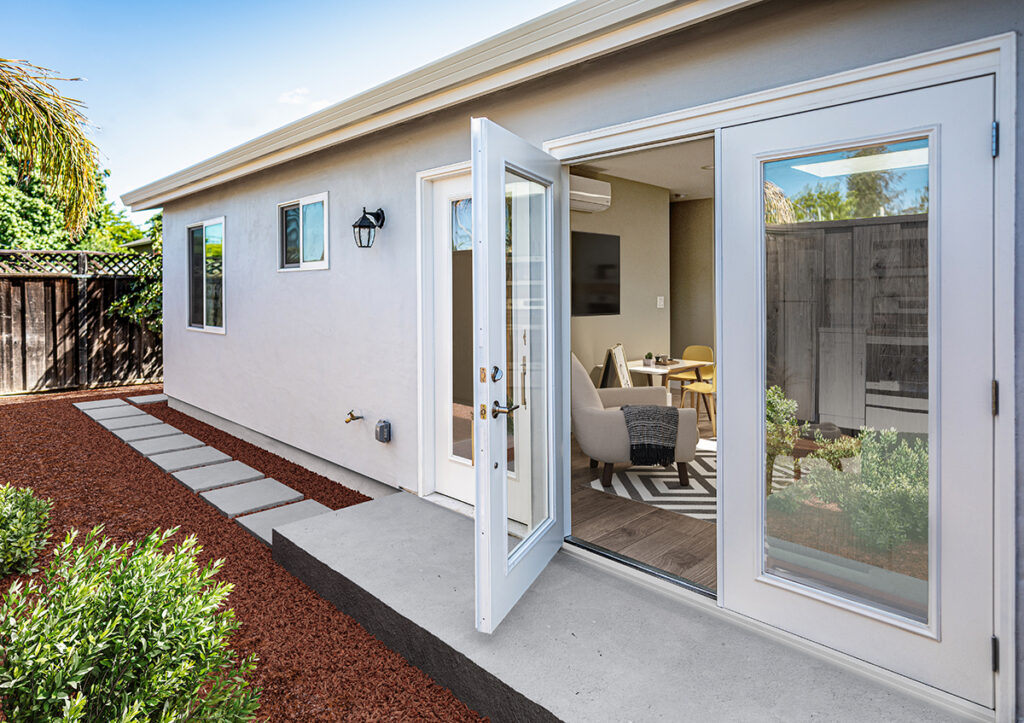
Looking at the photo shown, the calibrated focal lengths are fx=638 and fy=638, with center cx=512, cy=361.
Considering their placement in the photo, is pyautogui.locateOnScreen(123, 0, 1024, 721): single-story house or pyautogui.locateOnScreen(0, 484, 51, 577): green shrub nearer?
pyautogui.locateOnScreen(123, 0, 1024, 721): single-story house

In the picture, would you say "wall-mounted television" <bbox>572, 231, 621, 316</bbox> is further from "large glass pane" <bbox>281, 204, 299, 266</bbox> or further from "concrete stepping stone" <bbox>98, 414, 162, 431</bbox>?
"concrete stepping stone" <bbox>98, 414, 162, 431</bbox>

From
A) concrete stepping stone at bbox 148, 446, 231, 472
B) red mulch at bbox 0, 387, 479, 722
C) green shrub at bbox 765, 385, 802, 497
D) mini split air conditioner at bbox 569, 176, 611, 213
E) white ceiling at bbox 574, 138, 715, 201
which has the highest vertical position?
white ceiling at bbox 574, 138, 715, 201

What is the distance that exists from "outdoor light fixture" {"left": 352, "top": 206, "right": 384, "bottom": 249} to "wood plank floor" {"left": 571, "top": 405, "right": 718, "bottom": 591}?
224 centimetres

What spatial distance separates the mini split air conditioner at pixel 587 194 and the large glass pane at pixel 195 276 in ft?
14.6

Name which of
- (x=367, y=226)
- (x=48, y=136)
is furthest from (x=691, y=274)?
(x=48, y=136)

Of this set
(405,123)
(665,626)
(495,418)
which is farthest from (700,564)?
(405,123)

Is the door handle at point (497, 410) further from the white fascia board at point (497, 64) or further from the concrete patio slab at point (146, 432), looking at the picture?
the concrete patio slab at point (146, 432)

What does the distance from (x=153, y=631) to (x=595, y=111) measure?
2.57 meters

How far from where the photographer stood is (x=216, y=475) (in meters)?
5.04

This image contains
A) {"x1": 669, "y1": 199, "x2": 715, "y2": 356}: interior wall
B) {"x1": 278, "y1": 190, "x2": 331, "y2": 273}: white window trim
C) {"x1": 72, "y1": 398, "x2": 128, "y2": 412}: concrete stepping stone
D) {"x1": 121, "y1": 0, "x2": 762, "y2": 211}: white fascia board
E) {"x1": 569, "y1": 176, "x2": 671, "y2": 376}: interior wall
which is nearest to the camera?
{"x1": 121, "y1": 0, "x2": 762, "y2": 211}: white fascia board

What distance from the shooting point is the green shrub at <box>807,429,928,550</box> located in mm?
2045

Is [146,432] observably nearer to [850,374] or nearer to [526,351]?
[526,351]

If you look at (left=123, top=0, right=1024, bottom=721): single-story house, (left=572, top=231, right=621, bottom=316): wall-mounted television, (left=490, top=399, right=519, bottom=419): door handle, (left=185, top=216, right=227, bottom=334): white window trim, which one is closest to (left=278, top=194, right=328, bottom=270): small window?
(left=123, top=0, right=1024, bottom=721): single-story house

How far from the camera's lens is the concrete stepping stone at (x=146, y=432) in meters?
6.39
